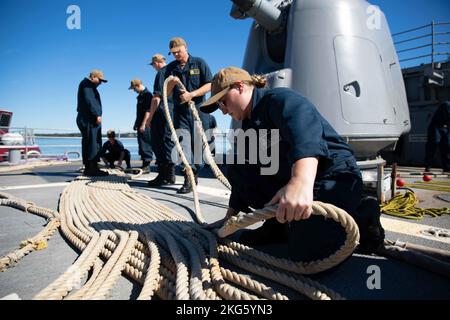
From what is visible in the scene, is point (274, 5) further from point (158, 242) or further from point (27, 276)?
point (27, 276)

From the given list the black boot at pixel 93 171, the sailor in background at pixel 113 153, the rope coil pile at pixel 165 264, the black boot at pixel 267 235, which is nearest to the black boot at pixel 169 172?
the black boot at pixel 93 171

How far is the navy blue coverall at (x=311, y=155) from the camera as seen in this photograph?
97 cm

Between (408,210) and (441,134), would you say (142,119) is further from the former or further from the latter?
(441,134)

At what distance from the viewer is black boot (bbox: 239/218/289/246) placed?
150cm

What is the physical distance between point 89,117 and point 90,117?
1 cm

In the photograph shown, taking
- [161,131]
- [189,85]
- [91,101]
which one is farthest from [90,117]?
[189,85]

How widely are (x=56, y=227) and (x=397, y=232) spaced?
194 cm

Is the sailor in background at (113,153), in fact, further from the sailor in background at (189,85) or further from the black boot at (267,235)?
the black boot at (267,235)

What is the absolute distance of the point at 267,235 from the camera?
151 centimetres

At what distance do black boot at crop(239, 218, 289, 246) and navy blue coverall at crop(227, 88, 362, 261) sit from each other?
316 millimetres

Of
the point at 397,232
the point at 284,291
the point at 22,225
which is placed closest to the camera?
the point at 284,291
